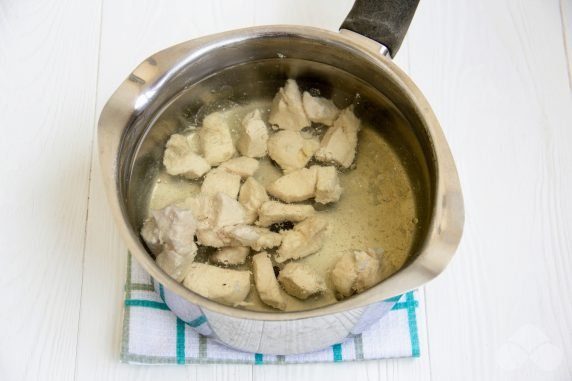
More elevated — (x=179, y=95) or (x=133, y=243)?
(x=179, y=95)

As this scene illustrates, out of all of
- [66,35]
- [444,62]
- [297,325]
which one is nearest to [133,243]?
[297,325]

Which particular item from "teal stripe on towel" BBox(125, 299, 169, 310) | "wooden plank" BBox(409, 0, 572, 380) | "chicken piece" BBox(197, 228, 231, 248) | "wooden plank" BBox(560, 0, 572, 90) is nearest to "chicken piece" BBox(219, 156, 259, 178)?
"chicken piece" BBox(197, 228, 231, 248)

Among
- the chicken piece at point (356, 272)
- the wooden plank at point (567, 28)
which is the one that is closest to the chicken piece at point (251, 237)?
the chicken piece at point (356, 272)

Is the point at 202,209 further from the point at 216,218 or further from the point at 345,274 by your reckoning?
the point at 345,274

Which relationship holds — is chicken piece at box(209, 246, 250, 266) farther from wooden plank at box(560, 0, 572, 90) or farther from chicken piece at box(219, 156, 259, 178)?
wooden plank at box(560, 0, 572, 90)

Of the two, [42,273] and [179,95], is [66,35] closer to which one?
[179,95]

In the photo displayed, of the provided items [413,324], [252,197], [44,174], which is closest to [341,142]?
[252,197]

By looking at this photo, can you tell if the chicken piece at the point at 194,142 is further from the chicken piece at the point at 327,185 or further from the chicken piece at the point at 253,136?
the chicken piece at the point at 327,185
